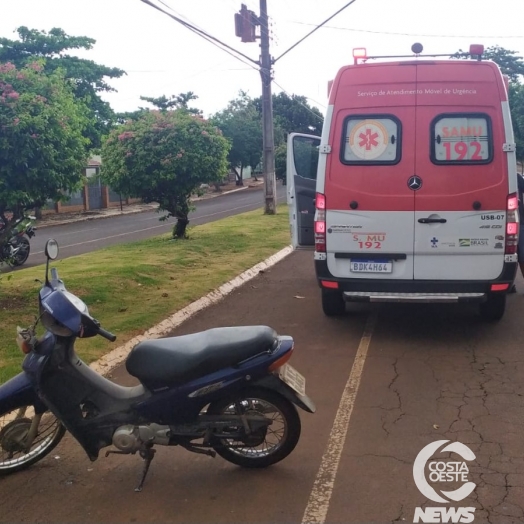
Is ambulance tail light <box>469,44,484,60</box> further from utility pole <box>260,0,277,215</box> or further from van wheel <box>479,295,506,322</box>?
utility pole <box>260,0,277,215</box>

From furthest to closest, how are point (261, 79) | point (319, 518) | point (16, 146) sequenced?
point (261, 79)
point (16, 146)
point (319, 518)

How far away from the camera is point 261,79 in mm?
22188

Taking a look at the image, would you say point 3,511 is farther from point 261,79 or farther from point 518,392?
point 261,79

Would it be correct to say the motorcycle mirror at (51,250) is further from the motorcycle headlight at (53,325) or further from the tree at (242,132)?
the tree at (242,132)

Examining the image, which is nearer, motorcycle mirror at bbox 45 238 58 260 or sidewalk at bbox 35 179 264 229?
motorcycle mirror at bbox 45 238 58 260

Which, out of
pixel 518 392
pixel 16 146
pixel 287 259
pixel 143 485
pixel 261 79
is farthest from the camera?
pixel 261 79

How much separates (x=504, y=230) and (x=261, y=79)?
54.7ft

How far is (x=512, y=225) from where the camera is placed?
6.68 m

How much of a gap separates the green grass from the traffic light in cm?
734

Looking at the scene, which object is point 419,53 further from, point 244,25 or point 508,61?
point 508,61

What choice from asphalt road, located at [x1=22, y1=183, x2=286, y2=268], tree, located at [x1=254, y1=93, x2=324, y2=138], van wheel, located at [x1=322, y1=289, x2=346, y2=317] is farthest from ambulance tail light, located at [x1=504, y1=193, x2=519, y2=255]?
tree, located at [x1=254, y1=93, x2=324, y2=138]

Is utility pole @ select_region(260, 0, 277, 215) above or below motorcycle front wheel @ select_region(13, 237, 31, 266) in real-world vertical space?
above

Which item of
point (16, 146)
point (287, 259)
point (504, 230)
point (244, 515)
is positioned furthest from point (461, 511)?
point (287, 259)

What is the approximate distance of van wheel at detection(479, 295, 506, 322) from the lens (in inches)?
287
